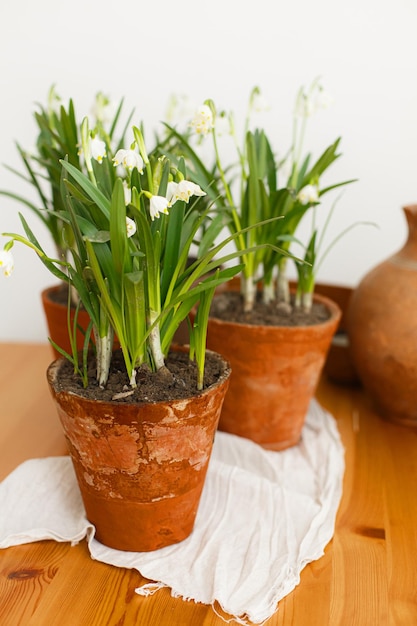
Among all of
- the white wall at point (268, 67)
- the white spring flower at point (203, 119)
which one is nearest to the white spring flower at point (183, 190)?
the white spring flower at point (203, 119)

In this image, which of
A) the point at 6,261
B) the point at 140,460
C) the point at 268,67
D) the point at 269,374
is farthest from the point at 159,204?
the point at 268,67

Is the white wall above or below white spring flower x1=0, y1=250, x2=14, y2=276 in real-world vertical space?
above

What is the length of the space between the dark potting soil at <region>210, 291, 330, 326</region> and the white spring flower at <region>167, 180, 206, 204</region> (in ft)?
1.30

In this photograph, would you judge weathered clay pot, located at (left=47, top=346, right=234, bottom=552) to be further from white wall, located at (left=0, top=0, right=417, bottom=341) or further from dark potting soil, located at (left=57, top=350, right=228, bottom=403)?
white wall, located at (left=0, top=0, right=417, bottom=341)

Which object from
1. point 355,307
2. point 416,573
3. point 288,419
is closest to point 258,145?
point 355,307

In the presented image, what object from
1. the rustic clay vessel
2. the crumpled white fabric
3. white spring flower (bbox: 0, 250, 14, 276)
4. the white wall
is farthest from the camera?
the white wall

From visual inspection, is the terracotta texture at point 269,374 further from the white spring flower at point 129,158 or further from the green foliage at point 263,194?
the white spring flower at point 129,158

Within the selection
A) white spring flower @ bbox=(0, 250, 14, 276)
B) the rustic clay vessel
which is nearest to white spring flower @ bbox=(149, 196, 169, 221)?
white spring flower @ bbox=(0, 250, 14, 276)

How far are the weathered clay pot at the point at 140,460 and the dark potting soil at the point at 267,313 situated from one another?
0.82 ft

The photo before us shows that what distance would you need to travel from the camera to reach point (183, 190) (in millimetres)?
767

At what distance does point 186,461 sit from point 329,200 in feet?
2.83

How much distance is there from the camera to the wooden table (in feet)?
2.58

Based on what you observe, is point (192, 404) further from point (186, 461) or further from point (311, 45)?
point (311, 45)

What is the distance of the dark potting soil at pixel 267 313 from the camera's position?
3.79 feet
